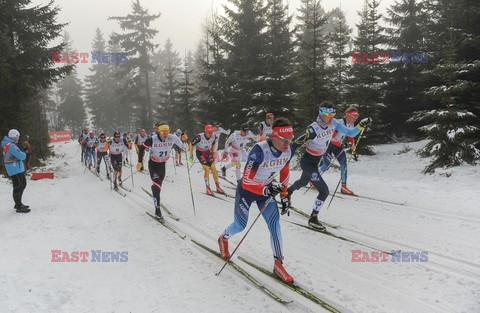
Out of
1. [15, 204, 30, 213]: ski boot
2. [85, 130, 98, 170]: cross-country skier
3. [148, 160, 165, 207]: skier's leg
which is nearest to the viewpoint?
[148, 160, 165, 207]: skier's leg

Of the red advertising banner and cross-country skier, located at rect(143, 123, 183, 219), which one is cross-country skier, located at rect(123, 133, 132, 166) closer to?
cross-country skier, located at rect(143, 123, 183, 219)

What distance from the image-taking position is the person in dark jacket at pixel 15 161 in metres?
9.04

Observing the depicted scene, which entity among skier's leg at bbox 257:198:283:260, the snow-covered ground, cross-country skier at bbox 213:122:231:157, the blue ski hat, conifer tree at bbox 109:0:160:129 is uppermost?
conifer tree at bbox 109:0:160:129

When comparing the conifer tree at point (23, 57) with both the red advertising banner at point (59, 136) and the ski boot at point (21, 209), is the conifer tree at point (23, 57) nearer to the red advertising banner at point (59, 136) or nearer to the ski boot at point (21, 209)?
the ski boot at point (21, 209)

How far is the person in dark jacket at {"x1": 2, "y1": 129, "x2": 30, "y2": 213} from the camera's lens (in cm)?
904

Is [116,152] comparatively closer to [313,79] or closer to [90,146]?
[90,146]

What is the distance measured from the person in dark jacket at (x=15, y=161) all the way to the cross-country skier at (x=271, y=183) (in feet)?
25.4

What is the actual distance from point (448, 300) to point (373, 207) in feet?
14.5

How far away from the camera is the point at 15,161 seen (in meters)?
9.27

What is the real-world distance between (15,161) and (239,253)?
7836 millimetres

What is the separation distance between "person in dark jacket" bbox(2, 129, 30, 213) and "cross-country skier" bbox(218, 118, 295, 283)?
7.75 meters

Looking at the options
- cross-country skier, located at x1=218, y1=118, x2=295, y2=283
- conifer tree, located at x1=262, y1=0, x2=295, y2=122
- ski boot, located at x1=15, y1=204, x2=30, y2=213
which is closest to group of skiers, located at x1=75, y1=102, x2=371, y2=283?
cross-country skier, located at x1=218, y1=118, x2=295, y2=283

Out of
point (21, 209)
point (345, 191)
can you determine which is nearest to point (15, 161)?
point (21, 209)

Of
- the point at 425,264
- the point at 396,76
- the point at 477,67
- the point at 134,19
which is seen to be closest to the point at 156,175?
the point at 425,264
